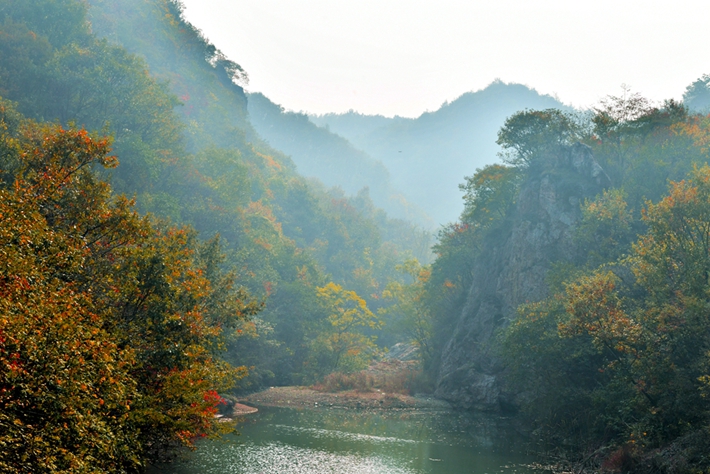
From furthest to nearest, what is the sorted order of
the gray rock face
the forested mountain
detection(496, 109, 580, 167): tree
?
detection(496, 109, 580, 167): tree → the gray rock face → the forested mountain

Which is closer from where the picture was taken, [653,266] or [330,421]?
[653,266]

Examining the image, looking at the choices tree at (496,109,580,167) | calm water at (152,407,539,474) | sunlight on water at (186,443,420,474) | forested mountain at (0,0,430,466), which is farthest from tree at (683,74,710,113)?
sunlight on water at (186,443,420,474)

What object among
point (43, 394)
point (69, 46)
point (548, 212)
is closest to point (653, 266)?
point (548, 212)

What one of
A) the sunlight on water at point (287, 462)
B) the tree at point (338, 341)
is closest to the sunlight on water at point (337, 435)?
the sunlight on water at point (287, 462)

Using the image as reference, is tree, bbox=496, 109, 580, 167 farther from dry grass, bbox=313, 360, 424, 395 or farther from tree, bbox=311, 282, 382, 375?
tree, bbox=311, 282, 382, 375

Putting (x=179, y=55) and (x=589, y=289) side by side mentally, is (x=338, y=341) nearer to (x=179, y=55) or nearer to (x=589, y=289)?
(x=589, y=289)

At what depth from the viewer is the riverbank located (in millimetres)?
51241

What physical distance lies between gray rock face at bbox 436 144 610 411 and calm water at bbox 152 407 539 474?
754cm

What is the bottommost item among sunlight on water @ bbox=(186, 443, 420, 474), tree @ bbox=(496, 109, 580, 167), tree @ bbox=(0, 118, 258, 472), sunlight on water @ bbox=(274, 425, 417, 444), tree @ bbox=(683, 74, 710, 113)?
sunlight on water @ bbox=(274, 425, 417, 444)

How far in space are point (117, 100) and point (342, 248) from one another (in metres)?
67.3

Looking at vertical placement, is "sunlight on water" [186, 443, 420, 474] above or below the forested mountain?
below

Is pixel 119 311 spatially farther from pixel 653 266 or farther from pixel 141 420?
pixel 653 266

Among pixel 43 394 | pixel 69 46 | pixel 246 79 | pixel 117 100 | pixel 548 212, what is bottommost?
pixel 43 394

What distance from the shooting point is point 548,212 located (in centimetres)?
5362
